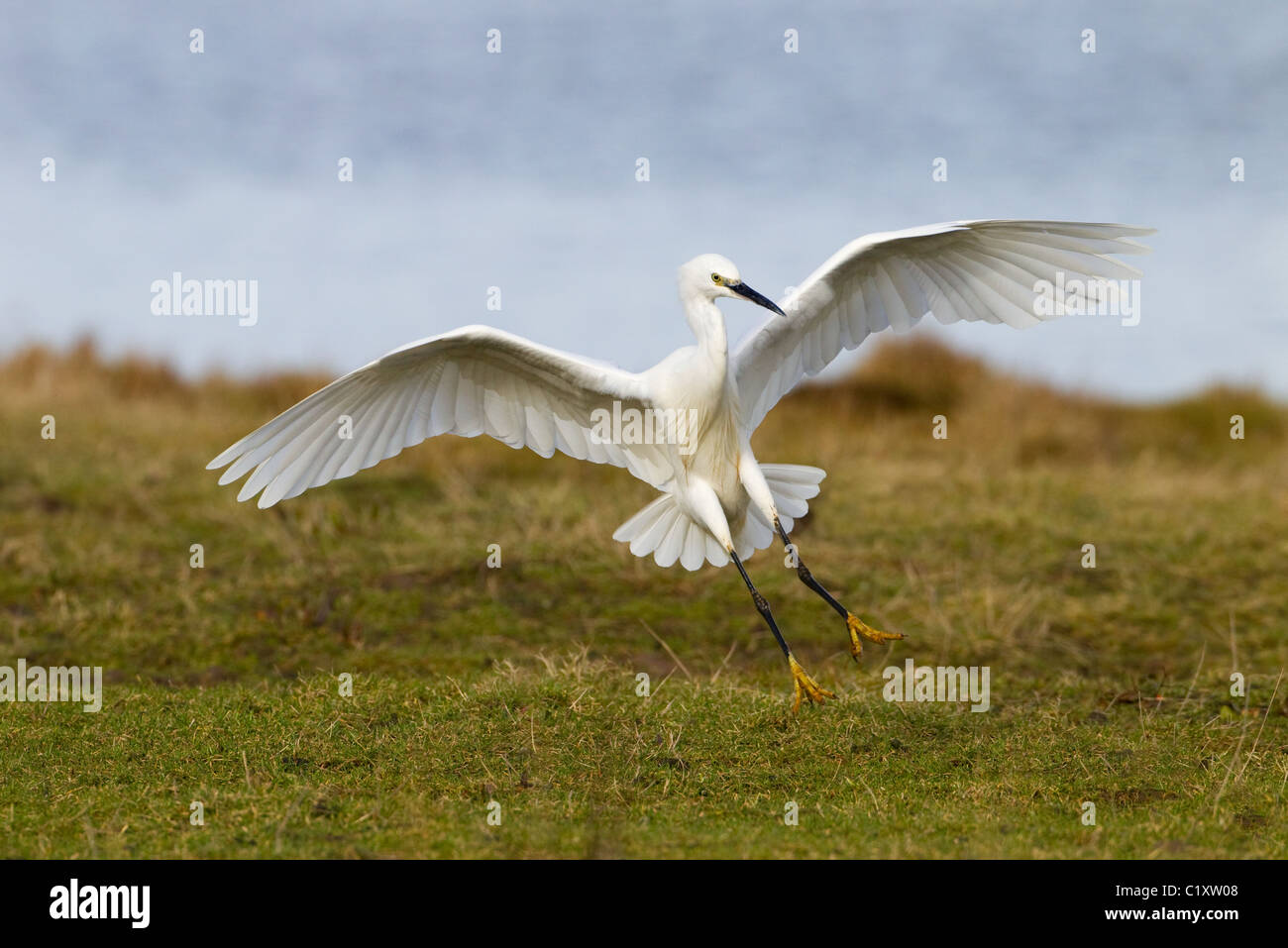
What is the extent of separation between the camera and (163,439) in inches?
548

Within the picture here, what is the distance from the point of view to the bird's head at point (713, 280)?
6.16 meters

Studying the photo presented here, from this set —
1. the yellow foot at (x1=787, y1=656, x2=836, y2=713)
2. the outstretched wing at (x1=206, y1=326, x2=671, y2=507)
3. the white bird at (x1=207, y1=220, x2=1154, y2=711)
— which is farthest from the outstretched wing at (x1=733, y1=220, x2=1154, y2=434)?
the yellow foot at (x1=787, y1=656, x2=836, y2=713)

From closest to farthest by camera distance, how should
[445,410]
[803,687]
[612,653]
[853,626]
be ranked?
[803,687]
[853,626]
[445,410]
[612,653]

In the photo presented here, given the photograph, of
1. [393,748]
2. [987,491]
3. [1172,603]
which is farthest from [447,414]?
[987,491]

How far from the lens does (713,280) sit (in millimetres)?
6238

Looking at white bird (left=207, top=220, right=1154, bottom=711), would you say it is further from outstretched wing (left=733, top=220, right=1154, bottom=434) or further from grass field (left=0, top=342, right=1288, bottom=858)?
grass field (left=0, top=342, right=1288, bottom=858)

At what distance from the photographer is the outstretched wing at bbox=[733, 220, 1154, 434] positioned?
6137 mm

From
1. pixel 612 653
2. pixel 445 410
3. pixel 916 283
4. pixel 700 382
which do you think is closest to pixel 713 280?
pixel 700 382

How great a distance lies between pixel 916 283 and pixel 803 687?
2055mm

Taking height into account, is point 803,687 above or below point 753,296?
below

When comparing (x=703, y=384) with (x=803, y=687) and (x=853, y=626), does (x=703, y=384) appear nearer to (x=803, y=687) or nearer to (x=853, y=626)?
(x=853, y=626)

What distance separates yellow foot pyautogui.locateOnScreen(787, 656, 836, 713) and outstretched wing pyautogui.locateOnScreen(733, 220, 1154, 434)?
1.44 meters

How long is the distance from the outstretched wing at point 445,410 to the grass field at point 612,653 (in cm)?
103
